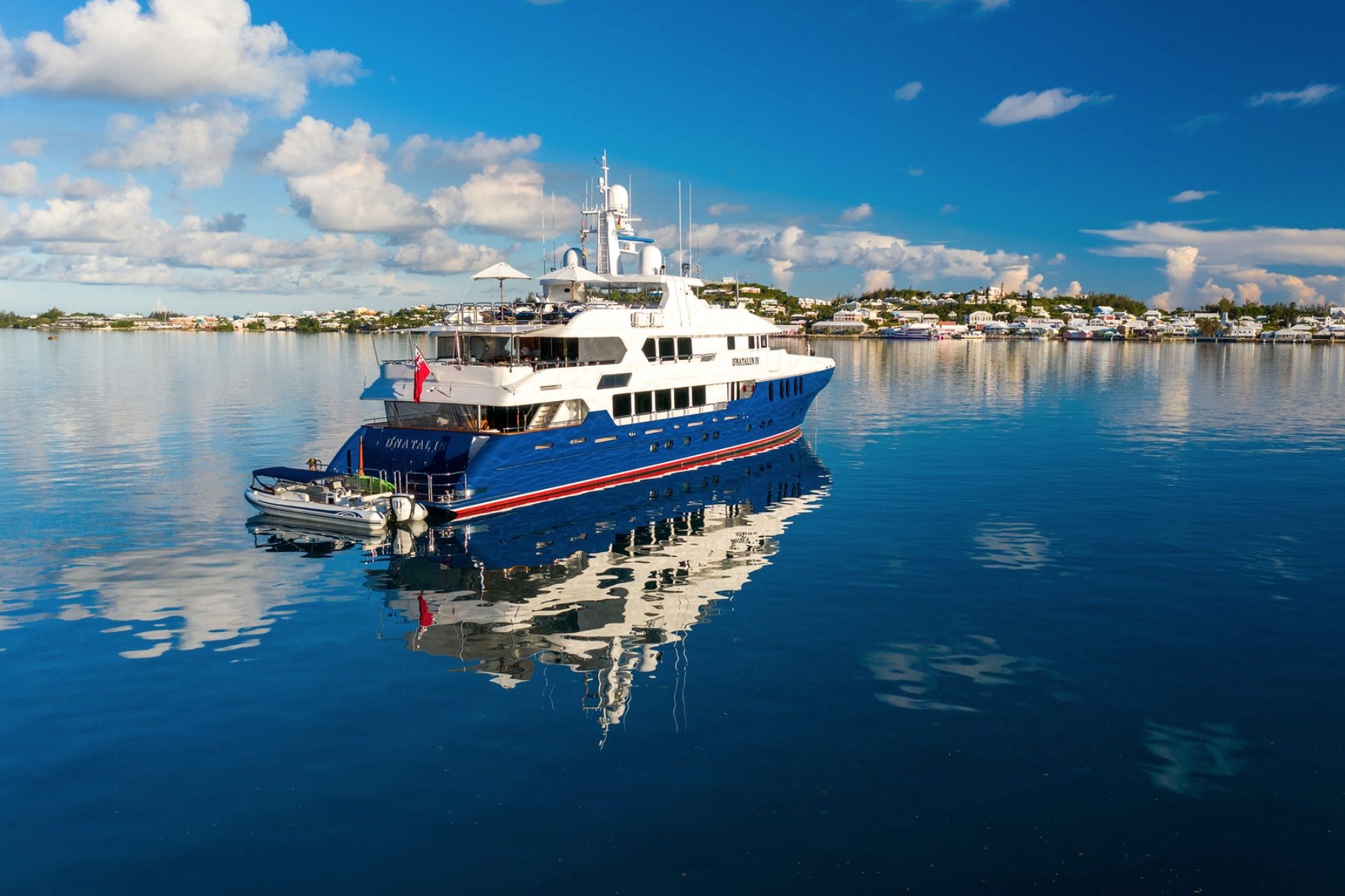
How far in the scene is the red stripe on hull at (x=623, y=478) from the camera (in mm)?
36719

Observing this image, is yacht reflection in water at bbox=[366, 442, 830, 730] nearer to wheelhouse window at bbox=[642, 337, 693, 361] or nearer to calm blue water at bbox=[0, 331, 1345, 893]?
calm blue water at bbox=[0, 331, 1345, 893]

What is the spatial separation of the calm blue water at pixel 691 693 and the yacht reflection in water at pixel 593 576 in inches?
6.2

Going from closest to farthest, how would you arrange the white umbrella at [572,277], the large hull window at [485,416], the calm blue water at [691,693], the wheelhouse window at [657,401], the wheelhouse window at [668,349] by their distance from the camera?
the calm blue water at [691,693] → the large hull window at [485,416] → the wheelhouse window at [657,401] → the wheelhouse window at [668,349] → the white umbrella at [572,277]

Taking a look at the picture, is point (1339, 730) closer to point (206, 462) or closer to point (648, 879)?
point (648, 879)

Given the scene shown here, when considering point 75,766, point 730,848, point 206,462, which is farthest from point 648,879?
point 206,462

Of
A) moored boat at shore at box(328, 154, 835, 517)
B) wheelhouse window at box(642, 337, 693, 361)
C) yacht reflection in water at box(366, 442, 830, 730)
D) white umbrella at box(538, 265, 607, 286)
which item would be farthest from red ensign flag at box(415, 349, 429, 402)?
wheelhouse window at box(642, 337, 693, 361)

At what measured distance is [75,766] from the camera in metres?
15.7

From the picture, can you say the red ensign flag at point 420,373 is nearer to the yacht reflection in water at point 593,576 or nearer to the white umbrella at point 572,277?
the yacht reflection in water at point 593,576

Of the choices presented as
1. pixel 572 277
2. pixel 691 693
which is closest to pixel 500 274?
pixel 572 277

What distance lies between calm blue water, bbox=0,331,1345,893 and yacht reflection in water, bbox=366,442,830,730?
0.16 metres

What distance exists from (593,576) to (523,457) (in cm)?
1046

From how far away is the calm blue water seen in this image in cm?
1328

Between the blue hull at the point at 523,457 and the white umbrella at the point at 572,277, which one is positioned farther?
the white umbrella at the point at 572,277

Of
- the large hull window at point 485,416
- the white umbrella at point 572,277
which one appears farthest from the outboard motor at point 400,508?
the white umbrella at point 572,277
